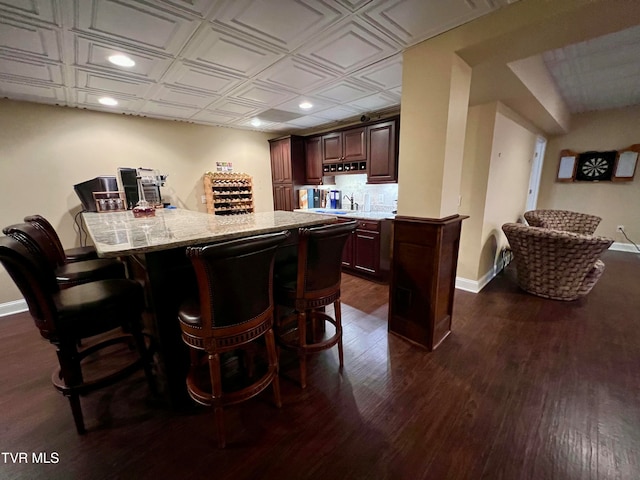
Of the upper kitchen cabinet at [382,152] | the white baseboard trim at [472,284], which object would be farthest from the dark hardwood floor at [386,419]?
the upper kitchen cabinet at [382,152]

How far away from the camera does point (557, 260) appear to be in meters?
2.81

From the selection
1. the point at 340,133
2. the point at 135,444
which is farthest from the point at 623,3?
the point at 135,444

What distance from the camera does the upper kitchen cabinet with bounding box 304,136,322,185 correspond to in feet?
14.6

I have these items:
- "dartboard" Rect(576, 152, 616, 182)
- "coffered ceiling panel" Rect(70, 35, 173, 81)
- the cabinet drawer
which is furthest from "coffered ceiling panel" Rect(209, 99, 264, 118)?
"dartboard" Rect(576, 152, 616, 182)

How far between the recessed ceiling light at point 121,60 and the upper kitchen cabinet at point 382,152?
2.74 metres

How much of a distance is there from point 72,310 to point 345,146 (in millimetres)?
3649

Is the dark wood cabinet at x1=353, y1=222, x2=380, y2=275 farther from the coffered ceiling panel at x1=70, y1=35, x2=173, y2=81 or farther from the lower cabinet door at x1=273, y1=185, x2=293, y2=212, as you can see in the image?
the coffered ceiling panel at x1=70, y1=35, x2=173, y2=81

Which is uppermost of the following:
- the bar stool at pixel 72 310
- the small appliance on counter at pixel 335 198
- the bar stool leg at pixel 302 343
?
the small appliance on counter at pixel 335 198

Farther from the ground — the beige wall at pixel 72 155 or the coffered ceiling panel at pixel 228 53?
the coffered ceiling panel at pixel 228 53

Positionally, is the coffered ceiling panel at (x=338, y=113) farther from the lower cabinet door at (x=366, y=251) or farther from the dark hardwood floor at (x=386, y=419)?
the dark hardwood floor at (x=386, y=419)

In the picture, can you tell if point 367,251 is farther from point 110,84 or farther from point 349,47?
point 110,84

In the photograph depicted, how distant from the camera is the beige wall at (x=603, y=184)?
14.9 feet

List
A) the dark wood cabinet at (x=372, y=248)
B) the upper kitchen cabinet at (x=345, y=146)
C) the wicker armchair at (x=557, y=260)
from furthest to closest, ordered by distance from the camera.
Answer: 1. the upper kitchen cabinet at (x=345, y=146)
2. the dark wood cabinet at (x=372, y=248)
3. the wicker armchair at (x=557, y=260)

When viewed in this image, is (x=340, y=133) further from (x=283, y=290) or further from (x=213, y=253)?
(x=213, y=253)
